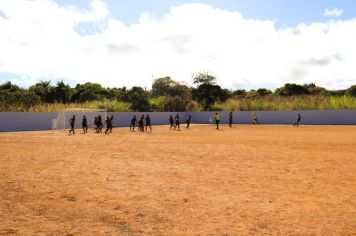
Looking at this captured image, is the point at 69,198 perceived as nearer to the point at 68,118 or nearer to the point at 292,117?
the point at 68,118

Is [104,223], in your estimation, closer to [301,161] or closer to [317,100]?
[301,161]

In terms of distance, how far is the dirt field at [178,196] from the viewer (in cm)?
714

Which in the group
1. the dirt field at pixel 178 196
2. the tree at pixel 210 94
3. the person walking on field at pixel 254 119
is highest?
the tree at pixel 210 94

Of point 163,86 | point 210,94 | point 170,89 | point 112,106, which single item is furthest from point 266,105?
point 163,86

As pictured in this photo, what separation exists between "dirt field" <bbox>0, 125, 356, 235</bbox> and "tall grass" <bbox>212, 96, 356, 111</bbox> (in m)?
41.7

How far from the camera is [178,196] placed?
31.0 feet

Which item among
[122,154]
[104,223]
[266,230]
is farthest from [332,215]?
[122,154]

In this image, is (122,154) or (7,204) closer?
(7,204)

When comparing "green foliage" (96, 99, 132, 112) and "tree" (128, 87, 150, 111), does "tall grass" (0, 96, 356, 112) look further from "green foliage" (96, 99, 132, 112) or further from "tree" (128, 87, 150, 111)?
"tree" (128, 87, 150, 111)

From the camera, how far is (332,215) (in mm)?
7836

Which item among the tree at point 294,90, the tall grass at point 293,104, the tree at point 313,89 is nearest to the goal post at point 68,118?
the tall grass at point 293,104

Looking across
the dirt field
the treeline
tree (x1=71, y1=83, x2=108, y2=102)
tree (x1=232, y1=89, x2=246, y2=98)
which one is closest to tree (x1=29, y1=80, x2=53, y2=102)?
the treeline

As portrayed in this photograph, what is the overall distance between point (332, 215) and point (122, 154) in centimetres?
1160

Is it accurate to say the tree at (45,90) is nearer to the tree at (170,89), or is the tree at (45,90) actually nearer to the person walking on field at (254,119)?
the tree at (170,89)
